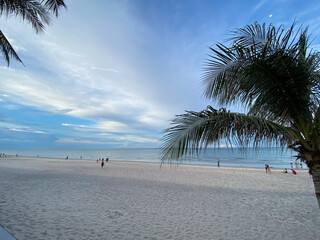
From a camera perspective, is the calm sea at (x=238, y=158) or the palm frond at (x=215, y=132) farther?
the calm sea at (x=238, y=158)

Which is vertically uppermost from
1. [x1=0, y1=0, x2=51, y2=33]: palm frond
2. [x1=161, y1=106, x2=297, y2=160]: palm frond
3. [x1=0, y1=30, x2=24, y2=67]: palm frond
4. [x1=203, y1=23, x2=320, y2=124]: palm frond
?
[x1=0, y1=0, x2=51, y2=33]: palm frond

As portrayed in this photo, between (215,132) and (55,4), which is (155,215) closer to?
(215,132)

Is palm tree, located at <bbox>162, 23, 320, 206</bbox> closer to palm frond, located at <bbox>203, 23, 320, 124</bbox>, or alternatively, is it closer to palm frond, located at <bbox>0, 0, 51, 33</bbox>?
palm frond, located at <bbox>203, 23, 320, 124</bbox>

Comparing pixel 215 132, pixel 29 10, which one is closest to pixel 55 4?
pixel 29 10

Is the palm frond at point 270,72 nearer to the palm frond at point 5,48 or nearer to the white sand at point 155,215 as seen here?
the white sand at point 155,215

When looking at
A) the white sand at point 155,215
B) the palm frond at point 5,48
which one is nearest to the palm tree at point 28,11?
the palm frond at point 5,48

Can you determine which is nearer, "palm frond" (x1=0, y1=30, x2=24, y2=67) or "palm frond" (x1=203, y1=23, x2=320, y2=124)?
"palm frond" (x1=203, y1=23, x2=320, y2=124)

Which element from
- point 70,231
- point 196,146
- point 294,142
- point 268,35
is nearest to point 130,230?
point 70,231

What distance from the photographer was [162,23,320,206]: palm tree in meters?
2.91

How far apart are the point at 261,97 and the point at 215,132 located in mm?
964

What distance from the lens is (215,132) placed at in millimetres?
3215

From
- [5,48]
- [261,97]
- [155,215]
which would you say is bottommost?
[155,215]

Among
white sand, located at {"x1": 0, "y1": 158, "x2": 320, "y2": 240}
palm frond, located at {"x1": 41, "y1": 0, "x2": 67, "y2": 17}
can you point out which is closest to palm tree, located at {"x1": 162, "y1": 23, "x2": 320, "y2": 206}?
white sand, located at {"x1": 0, "y1": 158, "x2": 320, "y2": 240}

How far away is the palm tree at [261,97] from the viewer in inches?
114
